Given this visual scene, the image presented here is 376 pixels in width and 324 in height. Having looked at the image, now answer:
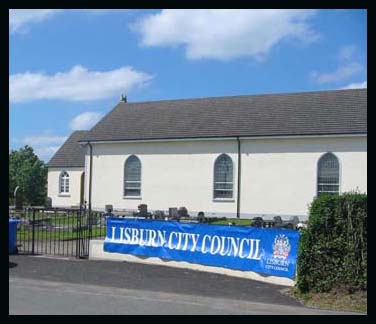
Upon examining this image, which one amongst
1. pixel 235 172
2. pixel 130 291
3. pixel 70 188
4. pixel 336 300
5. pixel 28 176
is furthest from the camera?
pixel 28 176

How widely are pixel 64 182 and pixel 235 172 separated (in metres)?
20.8

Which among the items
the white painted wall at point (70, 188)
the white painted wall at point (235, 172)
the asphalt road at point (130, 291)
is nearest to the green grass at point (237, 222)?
the white painted wall at point (235, 172)

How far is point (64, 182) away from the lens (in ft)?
173

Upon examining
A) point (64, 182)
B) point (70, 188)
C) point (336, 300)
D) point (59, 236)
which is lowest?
point (336, 300)

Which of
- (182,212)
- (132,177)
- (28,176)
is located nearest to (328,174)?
(182,212)

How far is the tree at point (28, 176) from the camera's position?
211 ft

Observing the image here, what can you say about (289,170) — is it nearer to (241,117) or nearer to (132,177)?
(241,117)

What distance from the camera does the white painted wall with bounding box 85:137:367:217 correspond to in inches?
1378

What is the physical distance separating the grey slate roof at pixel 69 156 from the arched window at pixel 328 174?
80.1ft

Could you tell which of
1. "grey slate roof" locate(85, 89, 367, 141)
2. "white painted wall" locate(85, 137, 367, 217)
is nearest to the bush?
"white painted wall" locate(85, 137, 367, 217)

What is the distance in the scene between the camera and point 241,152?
3762 centimetres

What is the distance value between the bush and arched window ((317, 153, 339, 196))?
22876 millimetres

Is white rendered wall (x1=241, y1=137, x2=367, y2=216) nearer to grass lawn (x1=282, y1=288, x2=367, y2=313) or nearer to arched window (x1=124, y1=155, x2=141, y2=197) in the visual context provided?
arched window (x1=124, y1=155, x2=141, y2=197)
